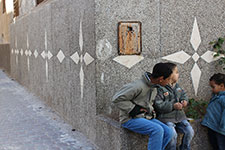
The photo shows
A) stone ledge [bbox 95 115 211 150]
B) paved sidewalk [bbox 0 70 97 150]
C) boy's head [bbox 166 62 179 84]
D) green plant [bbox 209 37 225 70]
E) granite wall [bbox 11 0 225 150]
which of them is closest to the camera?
boy's head [bbox 166 62 179 84]

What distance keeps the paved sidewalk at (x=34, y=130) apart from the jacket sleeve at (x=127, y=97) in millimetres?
1263

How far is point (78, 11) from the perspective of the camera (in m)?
5.04

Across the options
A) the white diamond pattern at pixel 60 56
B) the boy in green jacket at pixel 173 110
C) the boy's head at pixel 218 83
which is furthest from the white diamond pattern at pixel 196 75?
the white diamond pattern at pixel 60 56

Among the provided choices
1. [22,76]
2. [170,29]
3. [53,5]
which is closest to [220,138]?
[170,29]

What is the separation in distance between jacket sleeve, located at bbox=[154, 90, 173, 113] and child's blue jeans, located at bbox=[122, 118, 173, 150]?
0.25m

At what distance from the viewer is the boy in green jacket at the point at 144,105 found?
3533 mm

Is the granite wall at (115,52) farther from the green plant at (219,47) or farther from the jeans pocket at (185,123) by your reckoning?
the jeans pocket at (185,123)

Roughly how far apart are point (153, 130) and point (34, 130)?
256cm

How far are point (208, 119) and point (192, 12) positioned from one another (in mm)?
1571

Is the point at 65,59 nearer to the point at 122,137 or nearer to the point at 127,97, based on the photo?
the point at 122,137

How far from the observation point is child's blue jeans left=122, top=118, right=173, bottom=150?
3.50m

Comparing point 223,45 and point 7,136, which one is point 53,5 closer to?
point 7,136

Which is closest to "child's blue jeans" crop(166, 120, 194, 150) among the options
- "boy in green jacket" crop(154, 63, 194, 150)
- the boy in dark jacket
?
"boy in green jacket" crop(154, 63, 194, 150)

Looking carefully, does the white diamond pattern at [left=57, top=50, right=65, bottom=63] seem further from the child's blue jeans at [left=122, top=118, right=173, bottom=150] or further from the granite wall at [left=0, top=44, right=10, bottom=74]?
the granite wall at [left=0, top=44, right=10, bottom=74]
